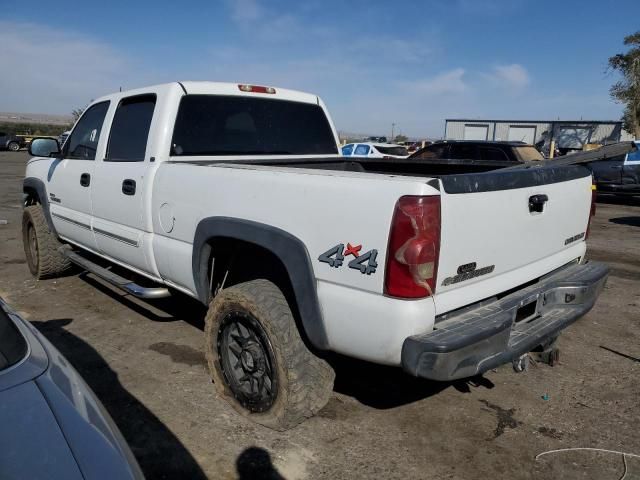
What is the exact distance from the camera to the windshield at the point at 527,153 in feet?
37.0

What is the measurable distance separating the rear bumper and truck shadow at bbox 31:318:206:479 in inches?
50.8

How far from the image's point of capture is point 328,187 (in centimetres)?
251

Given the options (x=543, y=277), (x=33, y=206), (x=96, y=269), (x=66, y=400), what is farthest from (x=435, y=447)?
(x=33, y=206)

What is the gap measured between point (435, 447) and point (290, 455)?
803 millimetres

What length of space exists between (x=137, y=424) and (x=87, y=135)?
2.98m

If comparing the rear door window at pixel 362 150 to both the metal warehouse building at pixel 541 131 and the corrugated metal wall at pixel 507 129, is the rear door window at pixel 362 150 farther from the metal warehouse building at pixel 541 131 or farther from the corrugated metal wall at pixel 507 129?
the corrugated metal wall at pixel 507 129

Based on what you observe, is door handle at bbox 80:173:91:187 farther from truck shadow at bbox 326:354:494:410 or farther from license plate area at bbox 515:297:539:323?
license plate area at bbox 515:297:539:323

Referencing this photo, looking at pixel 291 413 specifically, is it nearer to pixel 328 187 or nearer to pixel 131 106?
pixel 328 187

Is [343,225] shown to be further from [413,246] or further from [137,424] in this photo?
[137,424]

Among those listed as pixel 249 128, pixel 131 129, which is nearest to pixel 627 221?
pixel 249 128

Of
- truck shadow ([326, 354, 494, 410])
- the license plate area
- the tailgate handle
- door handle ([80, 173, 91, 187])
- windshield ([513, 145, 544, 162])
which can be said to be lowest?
truck shadow ([326, 354, 494, 410])

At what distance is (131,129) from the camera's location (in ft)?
13.6

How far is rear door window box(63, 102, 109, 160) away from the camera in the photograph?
4680 mm

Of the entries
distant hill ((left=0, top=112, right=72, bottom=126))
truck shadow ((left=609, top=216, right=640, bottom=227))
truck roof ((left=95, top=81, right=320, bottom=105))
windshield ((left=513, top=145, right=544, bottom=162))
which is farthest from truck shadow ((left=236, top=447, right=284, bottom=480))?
distant hill ((left=0, top=112, right=72, bottom=126))
